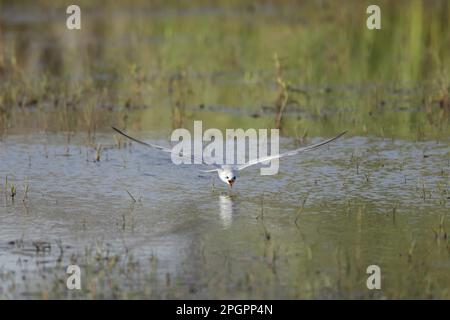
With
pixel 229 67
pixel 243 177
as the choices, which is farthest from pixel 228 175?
pixel 229 67

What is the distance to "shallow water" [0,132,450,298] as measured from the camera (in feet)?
21.6

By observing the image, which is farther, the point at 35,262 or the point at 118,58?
the point at 118,58

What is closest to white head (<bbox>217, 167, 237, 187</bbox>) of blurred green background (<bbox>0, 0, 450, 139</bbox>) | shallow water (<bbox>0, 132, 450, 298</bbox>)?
shallow water (<bbox>0, 132, 450, 298</bbox>)

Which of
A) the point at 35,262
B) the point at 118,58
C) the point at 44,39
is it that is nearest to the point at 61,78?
the point at 118,58

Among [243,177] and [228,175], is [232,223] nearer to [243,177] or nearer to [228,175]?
[228,175]

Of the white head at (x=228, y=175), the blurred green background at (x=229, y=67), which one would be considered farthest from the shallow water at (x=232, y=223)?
the blurred green background at (x=229, y=67)

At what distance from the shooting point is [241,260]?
23.0 ft

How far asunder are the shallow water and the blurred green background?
1.47 m

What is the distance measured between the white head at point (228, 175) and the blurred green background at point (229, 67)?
9.46 feet

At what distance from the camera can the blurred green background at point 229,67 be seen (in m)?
12.4

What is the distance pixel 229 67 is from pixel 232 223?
25.8 feet

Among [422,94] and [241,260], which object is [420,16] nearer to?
[422,94]
